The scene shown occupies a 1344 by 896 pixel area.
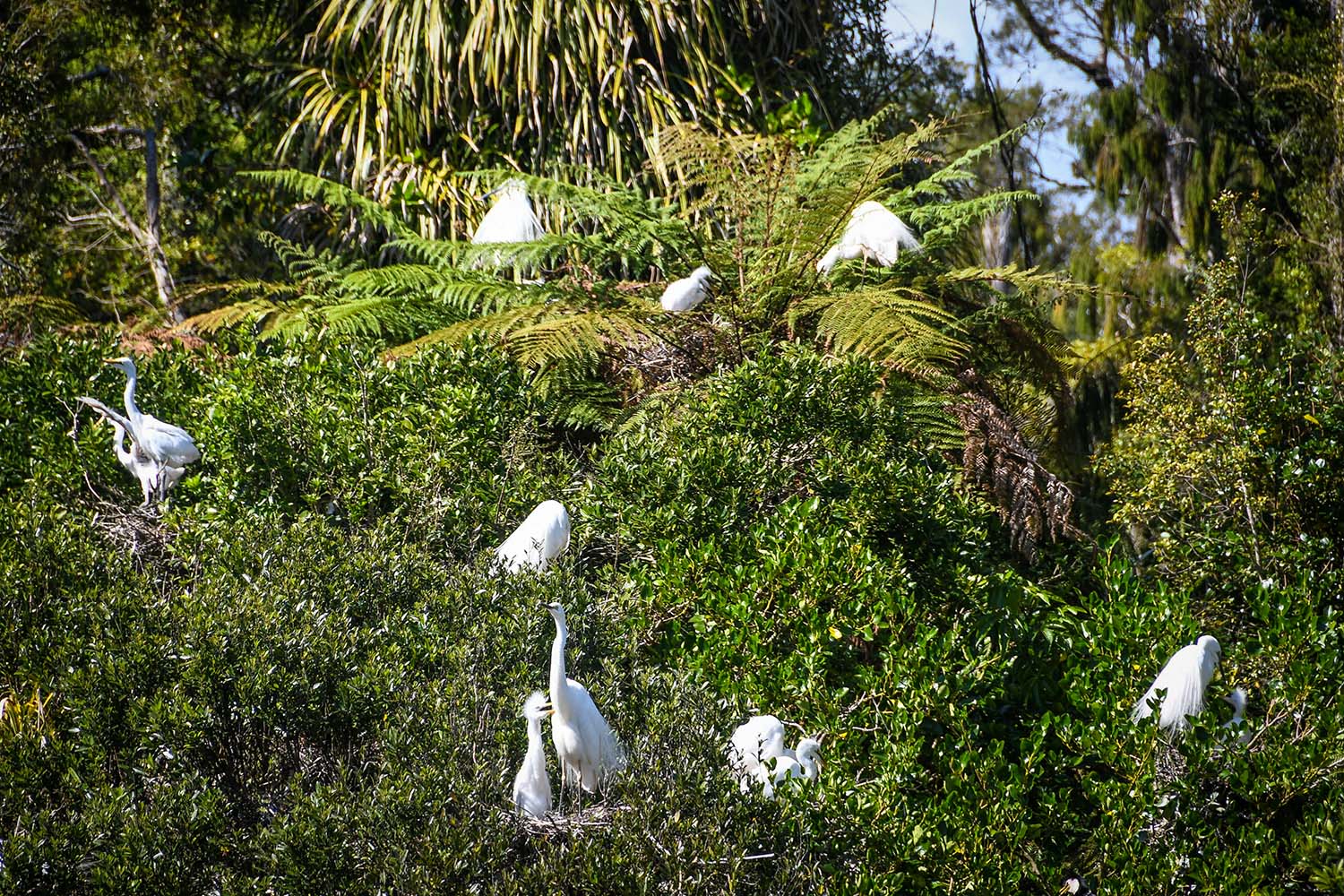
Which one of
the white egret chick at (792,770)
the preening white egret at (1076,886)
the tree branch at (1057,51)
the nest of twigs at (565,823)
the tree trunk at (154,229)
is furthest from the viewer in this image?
the tree branch at (1057,51)

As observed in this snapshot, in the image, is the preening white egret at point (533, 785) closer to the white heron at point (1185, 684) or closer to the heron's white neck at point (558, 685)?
the heron's white neck at point (558, 685)

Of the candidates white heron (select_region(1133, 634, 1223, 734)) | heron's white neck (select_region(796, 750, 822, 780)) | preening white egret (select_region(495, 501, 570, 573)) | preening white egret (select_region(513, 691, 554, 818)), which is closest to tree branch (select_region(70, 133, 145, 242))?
preening white egret (select_region(495, 501, 570, 573))

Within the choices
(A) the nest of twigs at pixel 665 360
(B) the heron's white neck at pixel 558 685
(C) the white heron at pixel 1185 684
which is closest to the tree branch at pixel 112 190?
(A) the nest of twigs at pixel 665 360

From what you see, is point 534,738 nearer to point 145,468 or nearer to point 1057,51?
point 145,468

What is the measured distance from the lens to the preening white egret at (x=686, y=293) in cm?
567

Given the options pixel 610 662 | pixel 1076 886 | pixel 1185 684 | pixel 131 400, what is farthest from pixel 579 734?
pixel 131 400

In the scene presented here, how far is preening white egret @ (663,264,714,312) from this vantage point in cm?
567

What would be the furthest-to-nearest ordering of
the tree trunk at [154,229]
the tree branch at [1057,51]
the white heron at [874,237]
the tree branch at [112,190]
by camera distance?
the tree branch at [1057,51]
the tree branch at [112,190]
the tree trunk at [154,229]
the white heron at [874,237]

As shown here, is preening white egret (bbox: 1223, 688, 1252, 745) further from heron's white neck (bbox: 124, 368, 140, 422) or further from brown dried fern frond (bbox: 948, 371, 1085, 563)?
heron's white neck (bbox: 124, 368, 140, 422)

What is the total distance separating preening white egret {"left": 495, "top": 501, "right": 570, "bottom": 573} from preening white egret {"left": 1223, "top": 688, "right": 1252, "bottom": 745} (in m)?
2.22

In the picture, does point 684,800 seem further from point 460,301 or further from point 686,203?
point 686,203

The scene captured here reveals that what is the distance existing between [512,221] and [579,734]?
14.1 ft

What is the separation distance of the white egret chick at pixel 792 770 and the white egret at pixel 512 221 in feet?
13.1

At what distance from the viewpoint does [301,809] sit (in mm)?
2846
